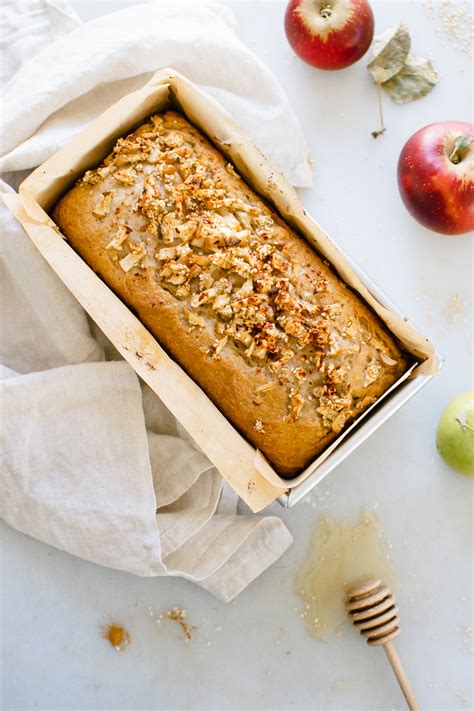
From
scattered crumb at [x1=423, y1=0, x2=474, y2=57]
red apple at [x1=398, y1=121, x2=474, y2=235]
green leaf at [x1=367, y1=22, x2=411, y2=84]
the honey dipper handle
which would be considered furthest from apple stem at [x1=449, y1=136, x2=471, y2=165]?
the honey dipper handle

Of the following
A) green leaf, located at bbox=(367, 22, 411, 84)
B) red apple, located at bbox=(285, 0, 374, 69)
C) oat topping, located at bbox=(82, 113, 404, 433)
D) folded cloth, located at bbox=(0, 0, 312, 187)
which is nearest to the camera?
oat topping, located at bbox=(82, 113, 404, 433)

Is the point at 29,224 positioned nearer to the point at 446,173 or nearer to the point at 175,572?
the point at 175,572

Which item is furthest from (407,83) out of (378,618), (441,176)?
(378,618)

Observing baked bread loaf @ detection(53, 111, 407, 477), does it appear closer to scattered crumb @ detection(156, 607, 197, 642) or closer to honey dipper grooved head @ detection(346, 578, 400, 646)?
honey dipper grooved head @ detection(346, 578, 400, 646)

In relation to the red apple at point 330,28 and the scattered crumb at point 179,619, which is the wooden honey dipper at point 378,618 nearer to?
the scattered crumb at point 179,619

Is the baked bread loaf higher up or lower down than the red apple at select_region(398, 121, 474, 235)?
lower down

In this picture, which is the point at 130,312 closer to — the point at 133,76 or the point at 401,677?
the point at 133,76

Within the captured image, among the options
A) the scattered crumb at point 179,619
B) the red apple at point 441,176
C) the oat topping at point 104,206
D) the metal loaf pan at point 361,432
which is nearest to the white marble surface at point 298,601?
the scattered crumb at point 179,619
